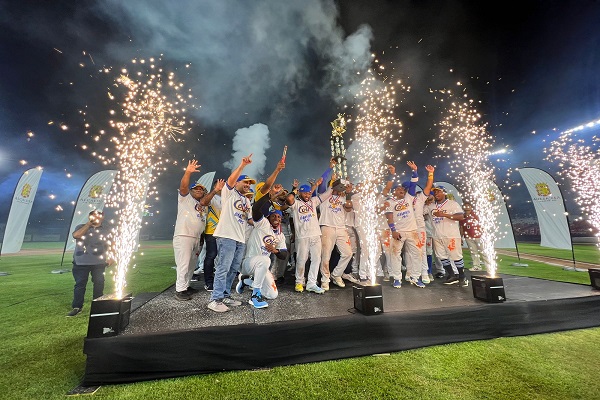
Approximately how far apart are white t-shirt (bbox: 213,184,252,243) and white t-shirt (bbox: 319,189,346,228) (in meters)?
2.27

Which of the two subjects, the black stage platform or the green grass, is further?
the black stage platform

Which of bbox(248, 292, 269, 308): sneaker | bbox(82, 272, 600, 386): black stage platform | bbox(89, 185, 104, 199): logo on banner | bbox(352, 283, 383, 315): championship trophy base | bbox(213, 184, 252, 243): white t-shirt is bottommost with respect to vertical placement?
bbox(82, 272, 600, 386): black stage platform

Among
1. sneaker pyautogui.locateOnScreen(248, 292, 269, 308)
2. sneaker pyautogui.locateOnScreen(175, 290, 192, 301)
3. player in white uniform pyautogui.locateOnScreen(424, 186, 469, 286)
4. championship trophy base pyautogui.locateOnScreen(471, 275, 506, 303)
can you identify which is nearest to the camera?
sneaker pyautogui.locateOnScreen(248, 292, 269, 308)

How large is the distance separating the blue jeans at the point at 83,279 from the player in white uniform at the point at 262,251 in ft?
11.0

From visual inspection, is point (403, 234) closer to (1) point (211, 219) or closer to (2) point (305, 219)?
(2) point (305, 219)

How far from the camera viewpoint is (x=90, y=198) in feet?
40.7

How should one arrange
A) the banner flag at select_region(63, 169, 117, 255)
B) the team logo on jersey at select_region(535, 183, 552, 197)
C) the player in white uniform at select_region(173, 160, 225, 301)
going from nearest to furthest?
the player in white uniform at select_region(173, 160, 225, 301) < the banner flag at select_region(63, 169, 117, 255) < the team logo on jersey at select_region(535, 183, 552, 197)

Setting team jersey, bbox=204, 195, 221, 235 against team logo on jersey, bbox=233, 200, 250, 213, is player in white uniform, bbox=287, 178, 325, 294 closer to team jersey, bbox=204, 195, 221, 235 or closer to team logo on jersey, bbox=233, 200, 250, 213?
team logo on jersey, bbox=233, 200, 250, 213

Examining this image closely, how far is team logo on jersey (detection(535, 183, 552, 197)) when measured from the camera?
41.3 feet

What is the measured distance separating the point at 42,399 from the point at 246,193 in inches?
144

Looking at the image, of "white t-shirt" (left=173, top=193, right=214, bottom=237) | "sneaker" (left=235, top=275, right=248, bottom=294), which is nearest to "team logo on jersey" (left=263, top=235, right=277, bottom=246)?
"sneaker" (left=235, top=275, right=248, bottom=294)

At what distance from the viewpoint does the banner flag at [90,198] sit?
1205 cm

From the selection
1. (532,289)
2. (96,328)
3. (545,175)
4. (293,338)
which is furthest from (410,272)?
(545,175)

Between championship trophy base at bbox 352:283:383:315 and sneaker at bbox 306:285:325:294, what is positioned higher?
championship trophy base at bbox 352:283:383:315
